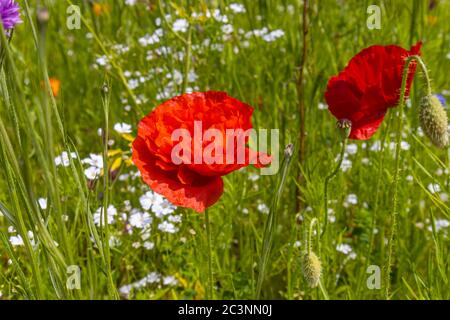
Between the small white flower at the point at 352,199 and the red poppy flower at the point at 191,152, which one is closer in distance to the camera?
the red poppy flower at the point at 191,152

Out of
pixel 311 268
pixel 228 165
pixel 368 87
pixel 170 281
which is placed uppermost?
pixel 368 87

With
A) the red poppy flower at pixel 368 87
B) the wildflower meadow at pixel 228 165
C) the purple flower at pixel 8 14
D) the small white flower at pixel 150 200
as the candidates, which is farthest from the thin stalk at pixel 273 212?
Result: the small white flower at pixel 150 200

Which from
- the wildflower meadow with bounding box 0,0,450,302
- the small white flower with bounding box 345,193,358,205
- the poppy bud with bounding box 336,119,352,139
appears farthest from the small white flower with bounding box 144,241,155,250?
the poppy bud with bounding box 336,119,352,139

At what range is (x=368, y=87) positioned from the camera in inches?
41.3

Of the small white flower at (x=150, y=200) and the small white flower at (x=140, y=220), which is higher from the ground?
the small white flower at (x=150, y=200)

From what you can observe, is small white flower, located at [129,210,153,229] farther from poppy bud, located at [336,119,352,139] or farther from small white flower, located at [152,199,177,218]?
poppy bud, located at [336,119,352,139]

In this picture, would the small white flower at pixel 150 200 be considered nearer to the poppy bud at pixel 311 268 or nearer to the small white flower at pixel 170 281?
the small white flower at pixel 170 281

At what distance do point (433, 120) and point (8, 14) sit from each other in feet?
2.11

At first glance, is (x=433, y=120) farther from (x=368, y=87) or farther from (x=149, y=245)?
(x=149, y=245)

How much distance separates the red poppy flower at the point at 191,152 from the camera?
2.92 feet

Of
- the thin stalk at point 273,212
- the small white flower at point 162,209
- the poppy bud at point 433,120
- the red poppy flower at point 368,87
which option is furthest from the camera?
the small white flower at point 162,209

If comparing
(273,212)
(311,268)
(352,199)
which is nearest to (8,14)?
(273,212)

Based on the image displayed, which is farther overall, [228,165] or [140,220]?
[140,220]

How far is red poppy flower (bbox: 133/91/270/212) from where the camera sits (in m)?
0.89
